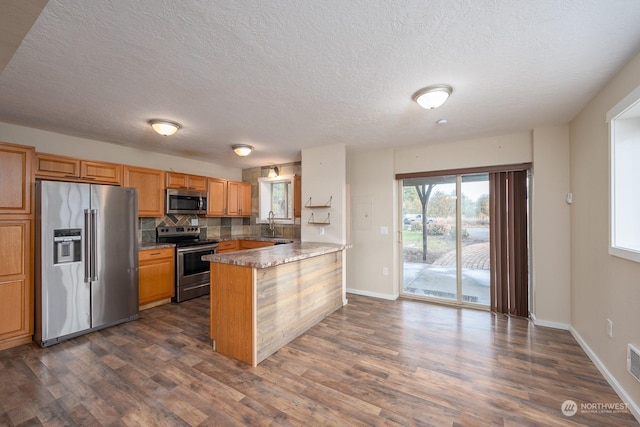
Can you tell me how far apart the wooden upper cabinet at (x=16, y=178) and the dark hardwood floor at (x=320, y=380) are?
58.4 inches

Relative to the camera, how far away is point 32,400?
6.38ft

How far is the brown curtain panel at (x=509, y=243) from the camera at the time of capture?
141 inches

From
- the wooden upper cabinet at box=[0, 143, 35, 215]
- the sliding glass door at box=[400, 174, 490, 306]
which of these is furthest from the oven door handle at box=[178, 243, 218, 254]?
the sliding glass door at box=[400, 174, 490, 306]

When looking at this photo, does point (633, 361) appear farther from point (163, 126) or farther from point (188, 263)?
point (188, 263)

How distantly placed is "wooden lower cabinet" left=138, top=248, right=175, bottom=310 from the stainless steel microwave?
2.41ft

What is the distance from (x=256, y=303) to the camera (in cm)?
241

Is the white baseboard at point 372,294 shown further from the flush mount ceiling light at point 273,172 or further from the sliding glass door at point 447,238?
the flush mount ceiling light at point 273,172

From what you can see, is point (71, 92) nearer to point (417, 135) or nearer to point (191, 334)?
point (191, 334)

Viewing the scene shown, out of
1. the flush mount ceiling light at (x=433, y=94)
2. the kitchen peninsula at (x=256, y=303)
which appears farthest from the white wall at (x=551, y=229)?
the kitchen peninsula at (x=256, y=303)

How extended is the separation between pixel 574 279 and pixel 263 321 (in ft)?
11.7

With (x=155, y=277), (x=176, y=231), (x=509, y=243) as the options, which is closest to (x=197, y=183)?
(x=176, y=231)

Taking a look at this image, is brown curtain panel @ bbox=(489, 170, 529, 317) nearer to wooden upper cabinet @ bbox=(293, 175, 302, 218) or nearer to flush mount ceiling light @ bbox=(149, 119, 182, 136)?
wooden upper cabinet @ bbox=(293, 175, 302, 218)

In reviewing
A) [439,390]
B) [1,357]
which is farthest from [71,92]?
[439,390]

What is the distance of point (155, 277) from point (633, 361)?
514cm
